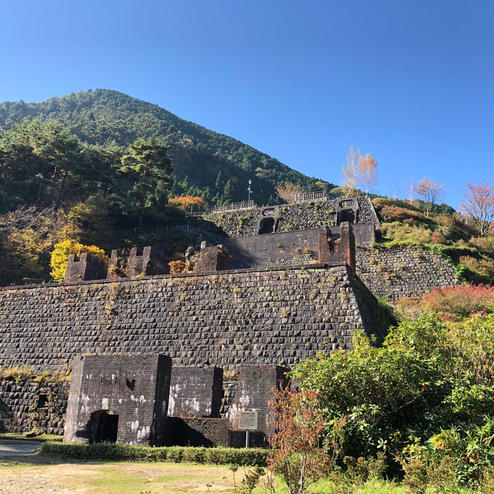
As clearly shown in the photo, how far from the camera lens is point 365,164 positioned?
72.0 m

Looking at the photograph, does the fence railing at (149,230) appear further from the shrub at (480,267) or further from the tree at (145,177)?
the shrub at (480,267)

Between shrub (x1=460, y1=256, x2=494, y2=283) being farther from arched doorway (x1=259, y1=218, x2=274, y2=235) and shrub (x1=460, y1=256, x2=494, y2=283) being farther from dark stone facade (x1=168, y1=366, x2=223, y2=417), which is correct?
dark stone facade (x1=168, y1=366, x2=223, y2=417)

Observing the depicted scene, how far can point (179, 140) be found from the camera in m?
113

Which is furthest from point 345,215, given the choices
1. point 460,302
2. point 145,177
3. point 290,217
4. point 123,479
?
point 123,479

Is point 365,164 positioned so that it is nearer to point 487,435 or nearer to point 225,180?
point 225,180

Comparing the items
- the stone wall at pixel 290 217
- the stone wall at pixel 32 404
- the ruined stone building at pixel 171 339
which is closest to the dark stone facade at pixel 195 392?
the ruined stone building at pixel 171 339

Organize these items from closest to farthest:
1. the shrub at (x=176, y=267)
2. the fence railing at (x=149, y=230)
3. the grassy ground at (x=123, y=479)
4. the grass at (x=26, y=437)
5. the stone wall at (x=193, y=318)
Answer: the grassy ground at (x=123, y=479), the grass at (x=26, y=437), the stone wall at (x=193, y=318), the shrub at (x=176, y=267), the fence railing at (x=149, y=230)

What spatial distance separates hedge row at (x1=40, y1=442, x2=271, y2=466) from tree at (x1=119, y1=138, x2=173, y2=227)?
121ft

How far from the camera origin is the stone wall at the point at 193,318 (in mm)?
17438

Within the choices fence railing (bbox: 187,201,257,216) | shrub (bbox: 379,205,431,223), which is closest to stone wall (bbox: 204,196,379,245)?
shrub (bbox: 379,205,431,223)

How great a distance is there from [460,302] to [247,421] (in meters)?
18.9

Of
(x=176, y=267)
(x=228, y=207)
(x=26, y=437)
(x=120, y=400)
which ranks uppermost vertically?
(x=228, y=207)

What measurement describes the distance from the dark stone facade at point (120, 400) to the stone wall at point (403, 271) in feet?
76.4

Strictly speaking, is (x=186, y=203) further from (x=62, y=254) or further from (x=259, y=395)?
(x=259, y=395)
